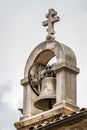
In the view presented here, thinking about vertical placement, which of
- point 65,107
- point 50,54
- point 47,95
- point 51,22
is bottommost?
point 65,107

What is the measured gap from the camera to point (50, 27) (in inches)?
840

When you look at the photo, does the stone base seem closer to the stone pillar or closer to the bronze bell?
the stone pillar

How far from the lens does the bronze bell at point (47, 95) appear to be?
20.7 meters

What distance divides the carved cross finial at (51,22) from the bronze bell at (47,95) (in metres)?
1.23

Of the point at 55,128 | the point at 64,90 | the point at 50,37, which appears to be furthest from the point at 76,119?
the point at 50,37

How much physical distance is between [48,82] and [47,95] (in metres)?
0.43

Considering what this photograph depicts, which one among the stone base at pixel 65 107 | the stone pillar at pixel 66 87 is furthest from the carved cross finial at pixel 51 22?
the stone base at pixel 65 107

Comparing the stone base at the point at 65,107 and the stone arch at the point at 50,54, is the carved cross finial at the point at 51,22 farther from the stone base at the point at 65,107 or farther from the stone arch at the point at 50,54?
the stone base at the point at 65,107

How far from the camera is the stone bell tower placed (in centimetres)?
1995

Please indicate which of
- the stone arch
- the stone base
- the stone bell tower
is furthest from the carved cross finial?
the stone base

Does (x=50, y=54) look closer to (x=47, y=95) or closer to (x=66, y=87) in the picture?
(x=47, y=95)

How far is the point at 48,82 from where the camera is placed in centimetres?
2086

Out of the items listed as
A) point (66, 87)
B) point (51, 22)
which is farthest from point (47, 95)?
point (51, 22)

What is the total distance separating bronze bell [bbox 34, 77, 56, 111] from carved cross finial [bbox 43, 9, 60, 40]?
1.23 metres
